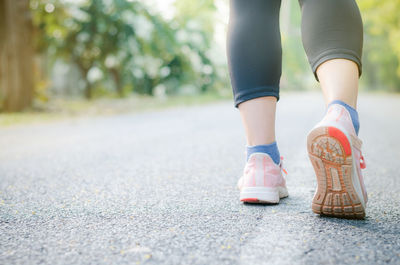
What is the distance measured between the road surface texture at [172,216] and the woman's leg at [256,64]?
10.7 inches

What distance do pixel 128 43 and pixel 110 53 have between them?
1247 mm

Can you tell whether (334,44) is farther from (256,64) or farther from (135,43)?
(135,43)

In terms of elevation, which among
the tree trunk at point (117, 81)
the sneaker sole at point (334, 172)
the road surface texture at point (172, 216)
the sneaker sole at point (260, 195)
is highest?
the tree trunk at point (117, 81)

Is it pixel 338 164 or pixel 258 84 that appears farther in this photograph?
pixel 258 84

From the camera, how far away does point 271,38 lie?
1394 mm

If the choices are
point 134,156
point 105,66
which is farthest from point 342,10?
point 105,66

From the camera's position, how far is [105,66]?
13.3 meters

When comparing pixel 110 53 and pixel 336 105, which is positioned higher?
pixel 110 53

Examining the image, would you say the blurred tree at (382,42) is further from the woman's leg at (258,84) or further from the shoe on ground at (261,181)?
the shoe on ground at (261,181)

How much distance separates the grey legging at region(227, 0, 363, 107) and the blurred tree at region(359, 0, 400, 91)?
548 inches

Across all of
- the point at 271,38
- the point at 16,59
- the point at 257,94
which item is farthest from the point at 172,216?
the point at 16,59

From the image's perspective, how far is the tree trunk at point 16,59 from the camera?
696cm

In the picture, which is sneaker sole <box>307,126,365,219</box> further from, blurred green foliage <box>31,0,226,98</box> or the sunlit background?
blurred green foliage <box>31,0,226,98</box>

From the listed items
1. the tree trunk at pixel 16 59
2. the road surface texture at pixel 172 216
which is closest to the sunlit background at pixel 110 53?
the tree trunk at pixel 16 59
